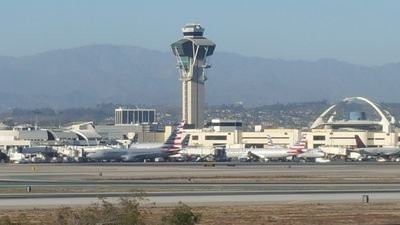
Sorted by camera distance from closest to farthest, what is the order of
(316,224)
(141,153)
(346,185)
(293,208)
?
1. (316,224)
2. (293,208)
3. (346,185)
4. (141,153)

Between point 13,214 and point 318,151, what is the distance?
124981mm

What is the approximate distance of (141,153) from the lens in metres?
160

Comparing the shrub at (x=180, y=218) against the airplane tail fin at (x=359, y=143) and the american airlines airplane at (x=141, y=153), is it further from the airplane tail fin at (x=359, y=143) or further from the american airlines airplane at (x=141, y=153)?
the airplane tail fin at (x=359, y=143)

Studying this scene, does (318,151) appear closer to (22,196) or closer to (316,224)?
(22,196)

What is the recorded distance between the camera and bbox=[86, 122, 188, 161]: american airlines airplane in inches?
6289

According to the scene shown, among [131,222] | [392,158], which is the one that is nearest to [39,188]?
[131,222]

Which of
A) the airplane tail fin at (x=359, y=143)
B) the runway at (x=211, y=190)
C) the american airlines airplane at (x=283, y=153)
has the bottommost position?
the runway at (x=211, y=190)

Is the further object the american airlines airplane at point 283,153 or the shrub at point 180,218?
the american airlines airplane at point 283,153

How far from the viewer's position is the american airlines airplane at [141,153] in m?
160

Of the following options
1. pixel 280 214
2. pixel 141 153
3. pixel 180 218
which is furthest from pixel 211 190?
pixel 141 153

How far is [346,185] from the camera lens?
77812 mm

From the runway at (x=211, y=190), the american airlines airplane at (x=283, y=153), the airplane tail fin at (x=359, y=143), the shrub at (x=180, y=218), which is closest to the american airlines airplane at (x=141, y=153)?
the american airlines airplane at (x=283, y=153)

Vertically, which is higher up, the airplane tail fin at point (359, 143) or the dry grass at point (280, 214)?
the airplane tail fin at point (359, 143)

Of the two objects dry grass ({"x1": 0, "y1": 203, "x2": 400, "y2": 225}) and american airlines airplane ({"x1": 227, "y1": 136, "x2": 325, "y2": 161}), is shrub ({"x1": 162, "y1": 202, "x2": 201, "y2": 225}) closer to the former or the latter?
dry grass ({"x1": 0, "y1": 203, "x2": 400, "y2": 225})
